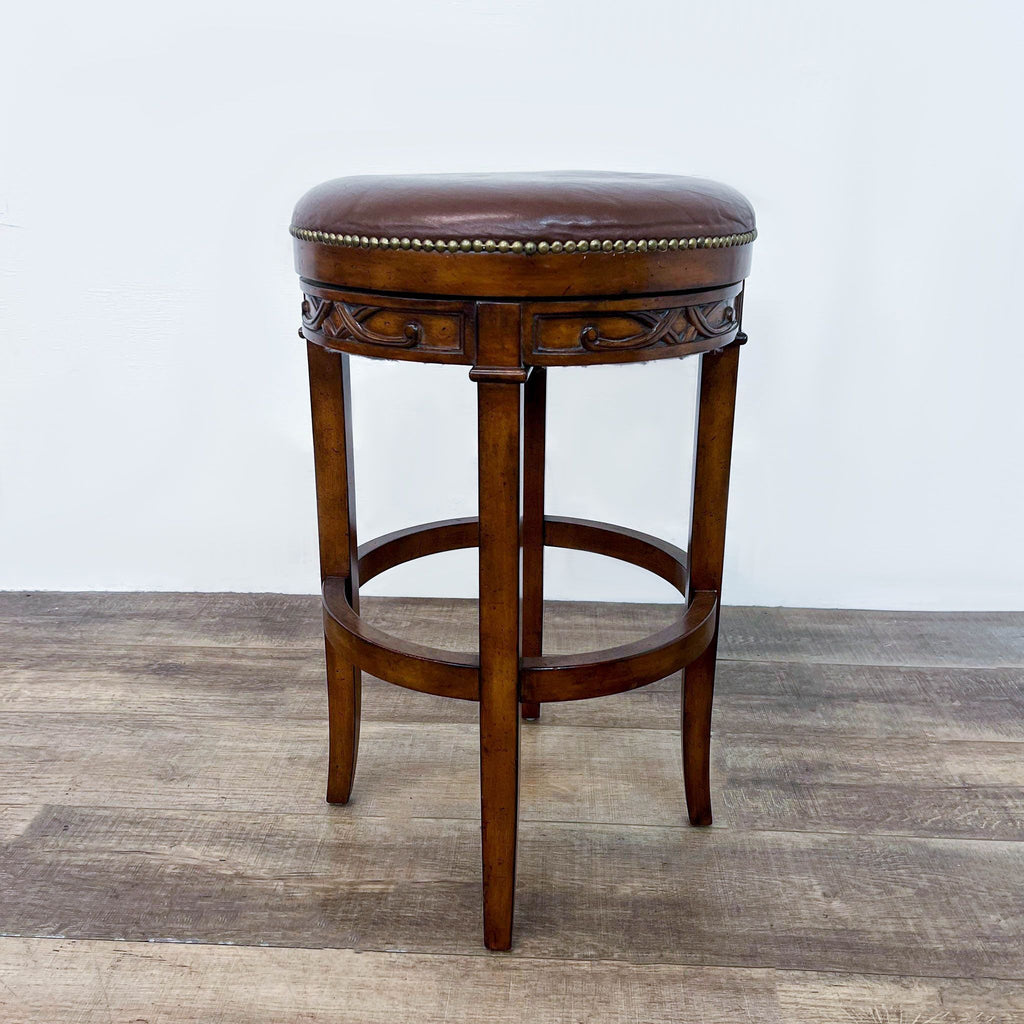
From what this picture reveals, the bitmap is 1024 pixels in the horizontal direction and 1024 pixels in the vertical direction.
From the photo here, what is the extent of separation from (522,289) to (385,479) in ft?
3.96

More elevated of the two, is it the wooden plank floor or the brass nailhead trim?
the brass nailhead trim

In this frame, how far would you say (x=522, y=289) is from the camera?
1.00 meters

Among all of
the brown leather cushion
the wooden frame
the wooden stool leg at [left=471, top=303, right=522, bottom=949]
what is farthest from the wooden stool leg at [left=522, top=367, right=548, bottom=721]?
the brown leather cushion

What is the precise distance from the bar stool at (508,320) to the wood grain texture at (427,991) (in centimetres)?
9

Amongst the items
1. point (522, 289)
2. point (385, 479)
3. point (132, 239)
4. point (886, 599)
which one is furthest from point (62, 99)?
point (886, 599)

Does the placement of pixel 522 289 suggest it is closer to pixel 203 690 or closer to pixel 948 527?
pixel 203 690

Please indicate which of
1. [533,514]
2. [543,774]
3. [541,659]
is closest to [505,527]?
[541,659]

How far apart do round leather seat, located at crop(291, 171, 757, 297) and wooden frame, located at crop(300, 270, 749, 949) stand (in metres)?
0.02

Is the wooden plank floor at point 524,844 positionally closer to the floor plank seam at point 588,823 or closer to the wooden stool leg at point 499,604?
the floor plank seam at point 588,823

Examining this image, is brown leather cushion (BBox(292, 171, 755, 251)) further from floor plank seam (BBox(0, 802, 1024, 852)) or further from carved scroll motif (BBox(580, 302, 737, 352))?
floor plank seam (BBox(0, 802, 1024, 852))

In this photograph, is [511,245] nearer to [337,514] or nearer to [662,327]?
[662,327]

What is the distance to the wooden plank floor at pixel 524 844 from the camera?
3.79 ft

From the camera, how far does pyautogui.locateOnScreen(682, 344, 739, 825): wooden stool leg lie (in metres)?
1.32

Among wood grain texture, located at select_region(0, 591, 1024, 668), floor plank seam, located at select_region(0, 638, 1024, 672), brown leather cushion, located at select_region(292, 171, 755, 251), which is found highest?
brown leather cushion, located at select_region(292, 171, 755, 251)
